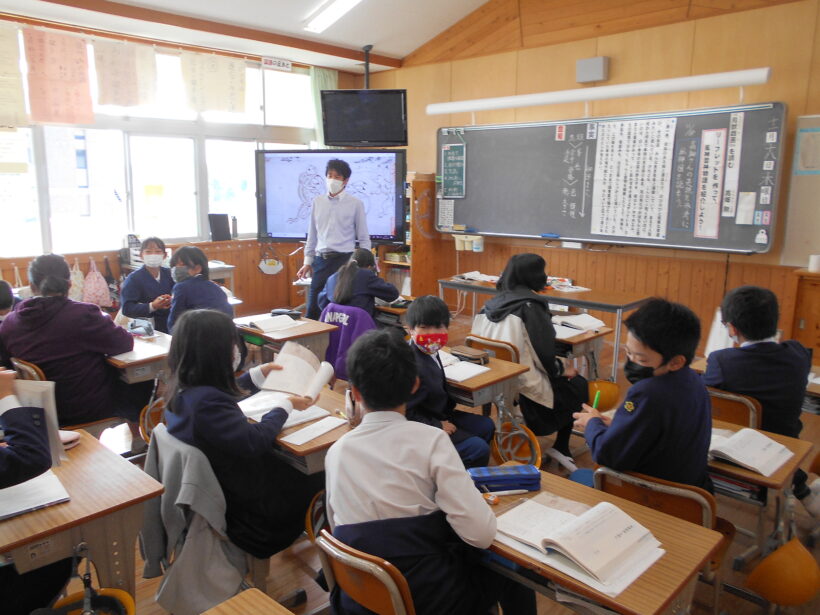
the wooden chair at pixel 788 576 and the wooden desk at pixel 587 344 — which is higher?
the wooden desk at pixel 587 344

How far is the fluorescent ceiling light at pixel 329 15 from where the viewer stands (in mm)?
5471

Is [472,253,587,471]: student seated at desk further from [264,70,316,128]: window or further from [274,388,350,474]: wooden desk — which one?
[264,70,316,128]: window

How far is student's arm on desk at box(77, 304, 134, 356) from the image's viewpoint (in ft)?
9.04

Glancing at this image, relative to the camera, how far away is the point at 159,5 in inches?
204

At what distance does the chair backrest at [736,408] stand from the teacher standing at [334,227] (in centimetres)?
316

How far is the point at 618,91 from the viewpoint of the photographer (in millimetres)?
5160

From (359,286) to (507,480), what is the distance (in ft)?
7.82

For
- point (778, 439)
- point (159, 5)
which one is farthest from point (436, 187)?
point (778, 439)

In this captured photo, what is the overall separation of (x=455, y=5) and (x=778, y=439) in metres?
5.47

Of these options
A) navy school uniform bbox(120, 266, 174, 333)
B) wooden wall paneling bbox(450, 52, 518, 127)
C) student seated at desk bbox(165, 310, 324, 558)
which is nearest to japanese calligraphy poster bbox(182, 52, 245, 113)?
wooden wall paneling bbox(450, 52, 518, 127)

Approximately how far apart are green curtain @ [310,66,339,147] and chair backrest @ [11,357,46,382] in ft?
16.2

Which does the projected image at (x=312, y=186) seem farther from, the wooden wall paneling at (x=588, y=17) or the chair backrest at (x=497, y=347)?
the chair backrest at (x=497, y=347)

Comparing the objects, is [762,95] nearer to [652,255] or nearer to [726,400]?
[652,255]

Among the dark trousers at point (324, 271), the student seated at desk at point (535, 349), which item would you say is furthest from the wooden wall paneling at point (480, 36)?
the student seated at desk at point (535, 349)
